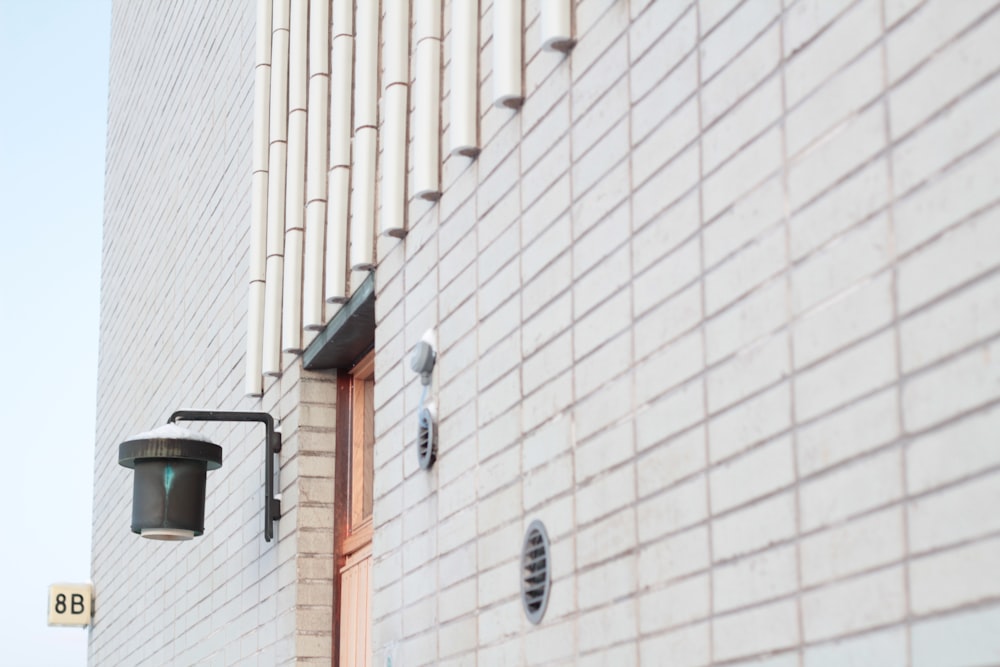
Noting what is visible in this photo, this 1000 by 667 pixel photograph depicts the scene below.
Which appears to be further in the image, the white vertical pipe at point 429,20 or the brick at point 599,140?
the white vertical pipe at point 429,20

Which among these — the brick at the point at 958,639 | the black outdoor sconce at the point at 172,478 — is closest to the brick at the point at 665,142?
the brick at the point at 958,639

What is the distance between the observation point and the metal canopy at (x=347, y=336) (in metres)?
7.57

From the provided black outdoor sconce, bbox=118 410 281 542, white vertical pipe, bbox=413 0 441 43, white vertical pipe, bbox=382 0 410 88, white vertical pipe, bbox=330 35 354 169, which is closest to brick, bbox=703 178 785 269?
white vertical pipe, bbox=413 0 441 43

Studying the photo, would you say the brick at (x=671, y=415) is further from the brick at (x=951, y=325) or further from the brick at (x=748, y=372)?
the brick at (x=951, y=325)

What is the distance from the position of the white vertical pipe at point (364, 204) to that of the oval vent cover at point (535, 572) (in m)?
2.30

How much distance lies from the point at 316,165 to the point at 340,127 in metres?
0.38

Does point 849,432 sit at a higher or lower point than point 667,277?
lower

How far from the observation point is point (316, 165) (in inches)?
326

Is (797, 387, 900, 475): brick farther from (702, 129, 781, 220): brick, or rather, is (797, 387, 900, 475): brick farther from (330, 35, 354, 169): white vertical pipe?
(330, 35, 354, 169): white vertical pipe

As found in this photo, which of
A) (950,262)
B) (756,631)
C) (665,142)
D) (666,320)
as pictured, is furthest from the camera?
(665,142)

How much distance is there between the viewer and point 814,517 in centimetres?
368

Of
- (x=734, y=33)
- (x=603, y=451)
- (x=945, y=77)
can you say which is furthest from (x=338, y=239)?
(x=945, y=77)

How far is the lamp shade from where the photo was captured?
8289 mm

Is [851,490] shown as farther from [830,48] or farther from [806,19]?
[806,19]
